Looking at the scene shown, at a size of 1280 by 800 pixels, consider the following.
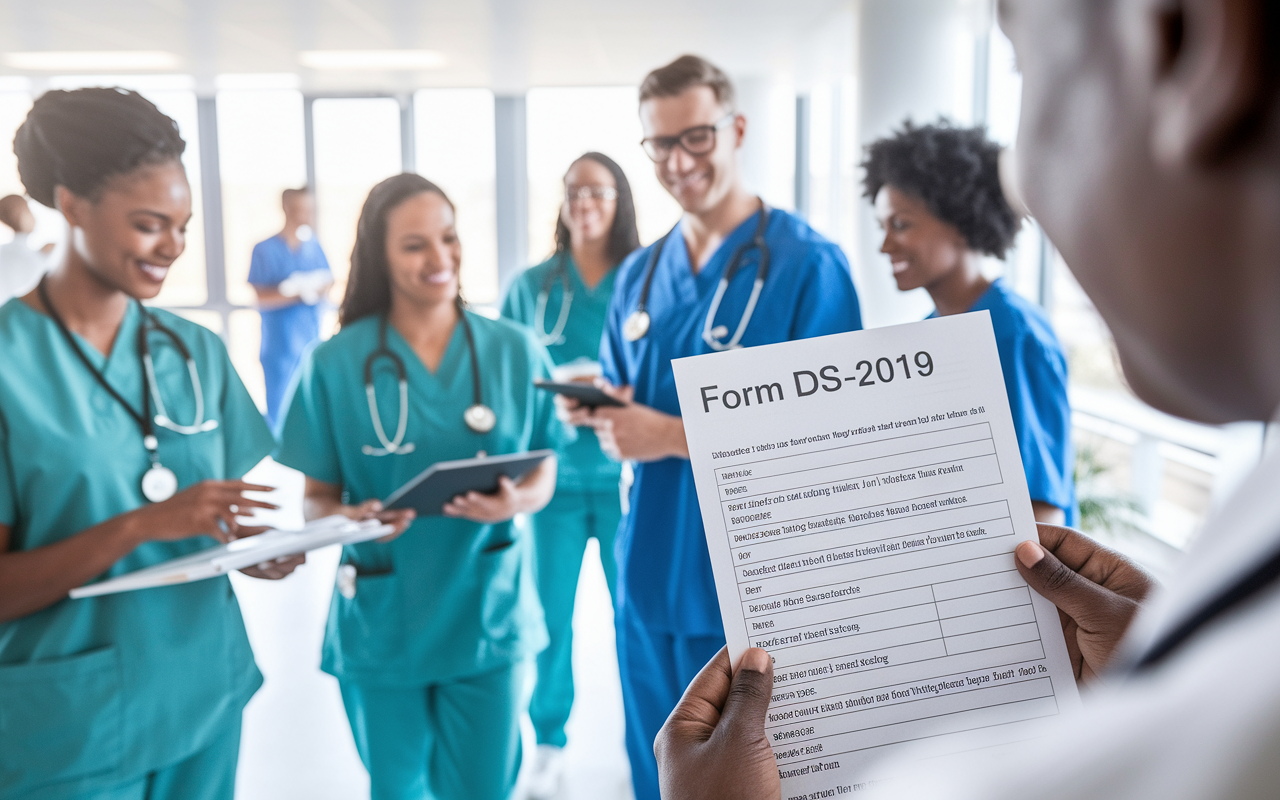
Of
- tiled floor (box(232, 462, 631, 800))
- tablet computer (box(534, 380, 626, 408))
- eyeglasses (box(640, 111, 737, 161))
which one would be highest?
eyeglasses (box(640, 111, 737, 161))

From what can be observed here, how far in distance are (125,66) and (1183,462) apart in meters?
6.04

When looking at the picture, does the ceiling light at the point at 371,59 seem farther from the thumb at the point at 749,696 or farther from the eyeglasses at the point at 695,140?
the thumb at the point at 749,696

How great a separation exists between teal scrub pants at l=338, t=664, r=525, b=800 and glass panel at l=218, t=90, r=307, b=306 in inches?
215

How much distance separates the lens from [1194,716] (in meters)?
0.20

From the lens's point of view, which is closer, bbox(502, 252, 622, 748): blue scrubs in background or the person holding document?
the person holding document

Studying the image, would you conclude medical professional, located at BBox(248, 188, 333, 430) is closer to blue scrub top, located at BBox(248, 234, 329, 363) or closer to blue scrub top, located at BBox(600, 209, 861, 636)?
blue scrub top, located at BBox(248, 234, 329, 363)

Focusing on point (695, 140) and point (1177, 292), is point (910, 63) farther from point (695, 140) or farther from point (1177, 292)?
point (1177, 292)

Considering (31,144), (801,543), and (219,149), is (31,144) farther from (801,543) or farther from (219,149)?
(219,149)

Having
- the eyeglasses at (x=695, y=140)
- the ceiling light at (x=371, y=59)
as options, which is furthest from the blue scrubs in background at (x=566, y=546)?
the ceiling light at (x=371, y=59)

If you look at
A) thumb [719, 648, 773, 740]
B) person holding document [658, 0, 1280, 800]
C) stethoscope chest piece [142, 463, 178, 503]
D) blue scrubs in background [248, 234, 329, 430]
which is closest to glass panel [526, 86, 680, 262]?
blue scrubs in background [248, 234, 329, 430]

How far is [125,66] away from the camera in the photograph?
526 centimetres

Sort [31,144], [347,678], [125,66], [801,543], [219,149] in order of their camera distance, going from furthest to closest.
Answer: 1. [219,149]
2. [125,66]
3. [347,678]
4. [31,144]
5. [801,543]

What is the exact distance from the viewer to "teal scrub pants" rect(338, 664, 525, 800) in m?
1.66

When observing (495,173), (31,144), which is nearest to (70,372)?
(31,144)
